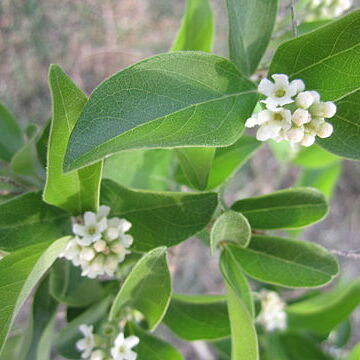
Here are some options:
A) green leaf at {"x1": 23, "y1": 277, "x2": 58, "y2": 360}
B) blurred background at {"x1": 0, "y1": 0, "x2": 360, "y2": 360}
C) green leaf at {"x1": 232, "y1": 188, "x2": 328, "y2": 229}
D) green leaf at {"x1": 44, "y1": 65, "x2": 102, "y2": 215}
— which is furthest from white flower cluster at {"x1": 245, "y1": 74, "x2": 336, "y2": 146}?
blurred background at {"x1": 0, "y1": 0, "x2": 360, "y2": 360}

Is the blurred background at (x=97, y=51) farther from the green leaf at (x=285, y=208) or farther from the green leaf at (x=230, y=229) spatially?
the green leaf at (x=230, y=229)

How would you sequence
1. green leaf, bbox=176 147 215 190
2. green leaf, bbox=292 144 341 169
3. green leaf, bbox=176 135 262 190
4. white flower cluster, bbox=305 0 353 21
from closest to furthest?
1. green leaf, bbox=176 147 215 190
2. green leaf, bbox=176 135 262 190
3. white flower cluster, bbox=305 0 353 21
4. green leaf, bbox=292 144 341 169

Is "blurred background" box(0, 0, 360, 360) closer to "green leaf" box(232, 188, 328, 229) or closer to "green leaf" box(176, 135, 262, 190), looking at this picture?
"green leaf" box(176, 135, 262, 190)

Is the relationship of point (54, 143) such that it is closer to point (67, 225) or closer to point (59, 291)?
point (67, 225)

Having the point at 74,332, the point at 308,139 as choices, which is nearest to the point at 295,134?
the point at 308,139

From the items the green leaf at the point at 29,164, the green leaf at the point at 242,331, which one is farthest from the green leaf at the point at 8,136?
the green leaf at the point at 242,331

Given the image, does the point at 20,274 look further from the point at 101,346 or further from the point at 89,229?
the point at 101,346
